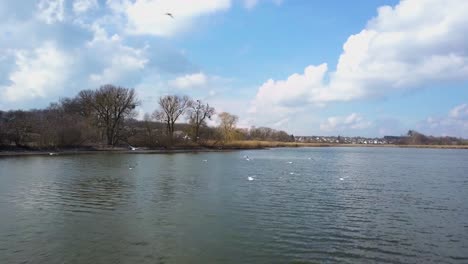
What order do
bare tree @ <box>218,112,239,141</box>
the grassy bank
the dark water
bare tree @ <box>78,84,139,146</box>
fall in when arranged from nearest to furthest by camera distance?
the dark water → the grassy bank → bare tree @ <box>78,84,139,146</box> → bare tree @ <box>218,112,239,141</box>

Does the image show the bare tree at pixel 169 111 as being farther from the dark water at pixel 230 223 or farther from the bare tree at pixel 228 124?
the dark water at pixel 230 223

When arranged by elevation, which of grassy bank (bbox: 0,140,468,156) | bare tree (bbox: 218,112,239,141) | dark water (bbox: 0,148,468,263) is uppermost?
bare tree (bbox: 218,112,239,141)

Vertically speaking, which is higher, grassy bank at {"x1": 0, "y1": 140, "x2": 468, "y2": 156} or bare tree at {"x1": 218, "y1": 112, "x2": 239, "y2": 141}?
bare tree at {"x1": 218, "y1": 112, "x2": 239, "y2": 141}

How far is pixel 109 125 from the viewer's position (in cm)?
8356

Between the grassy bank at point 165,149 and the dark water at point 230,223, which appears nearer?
the dark water at point 230,223

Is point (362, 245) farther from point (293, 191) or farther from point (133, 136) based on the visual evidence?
point (133, 136)

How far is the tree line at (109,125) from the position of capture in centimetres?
6988

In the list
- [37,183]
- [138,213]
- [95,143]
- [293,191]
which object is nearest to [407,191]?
[293,191]

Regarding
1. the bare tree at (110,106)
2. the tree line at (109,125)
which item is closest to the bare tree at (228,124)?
the tree line at (109,125)

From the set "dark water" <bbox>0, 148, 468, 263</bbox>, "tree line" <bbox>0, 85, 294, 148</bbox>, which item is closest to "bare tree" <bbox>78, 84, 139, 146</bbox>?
"tree line" <bbox>0, 85, 294, 148</bbox>

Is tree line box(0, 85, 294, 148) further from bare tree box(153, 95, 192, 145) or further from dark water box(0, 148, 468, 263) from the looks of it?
dark water box(0, 148, 468, 263)

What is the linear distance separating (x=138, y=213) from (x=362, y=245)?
8928 millimetres

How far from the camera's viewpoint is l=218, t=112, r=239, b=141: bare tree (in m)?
114

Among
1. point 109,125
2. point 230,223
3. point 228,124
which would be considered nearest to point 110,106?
point 109,125
